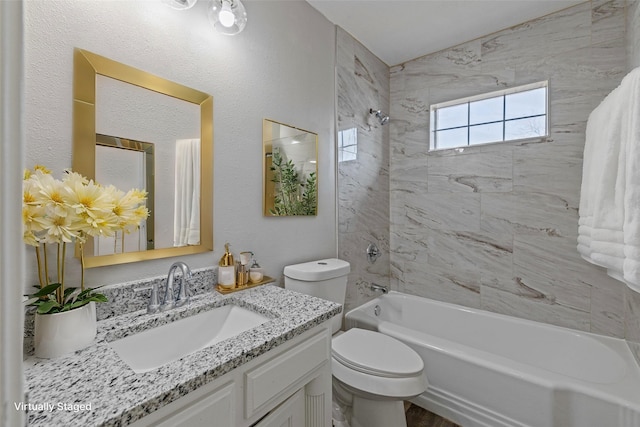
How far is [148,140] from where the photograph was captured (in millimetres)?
1088

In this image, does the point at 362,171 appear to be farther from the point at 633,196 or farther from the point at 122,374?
the point at 122,374

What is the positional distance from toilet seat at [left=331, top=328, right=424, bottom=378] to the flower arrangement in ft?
3.66

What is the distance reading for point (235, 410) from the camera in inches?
29.8

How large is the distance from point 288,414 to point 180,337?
0.46 m

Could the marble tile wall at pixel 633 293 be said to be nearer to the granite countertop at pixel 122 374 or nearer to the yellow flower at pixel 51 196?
the granite countertop at pixel 122 374

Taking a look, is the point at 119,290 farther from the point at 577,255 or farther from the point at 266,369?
the point at 577,255

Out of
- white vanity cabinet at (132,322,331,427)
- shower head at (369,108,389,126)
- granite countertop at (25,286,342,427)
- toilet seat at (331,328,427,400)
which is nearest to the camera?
granite countertop at (25,286,342,427)

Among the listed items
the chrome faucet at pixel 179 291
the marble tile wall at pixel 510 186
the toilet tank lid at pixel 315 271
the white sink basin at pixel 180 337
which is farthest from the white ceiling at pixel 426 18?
the white sink basin at pixel 180 337

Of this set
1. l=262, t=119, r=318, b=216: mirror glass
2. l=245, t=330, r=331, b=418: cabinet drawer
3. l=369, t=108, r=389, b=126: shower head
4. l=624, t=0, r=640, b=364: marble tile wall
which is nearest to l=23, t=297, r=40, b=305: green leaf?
l=245, t=330, r=331, b=418: cabinet drawer

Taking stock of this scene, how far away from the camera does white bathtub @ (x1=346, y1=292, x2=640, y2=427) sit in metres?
1.26

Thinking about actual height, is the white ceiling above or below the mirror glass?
above

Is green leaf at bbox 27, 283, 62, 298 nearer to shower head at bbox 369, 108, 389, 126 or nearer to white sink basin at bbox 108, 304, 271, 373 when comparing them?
white sink basin at bbox 108, 304, 271, 373

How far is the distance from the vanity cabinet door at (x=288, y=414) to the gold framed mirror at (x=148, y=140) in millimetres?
691

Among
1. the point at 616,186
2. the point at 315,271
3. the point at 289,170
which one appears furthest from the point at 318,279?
the point at 616,186
